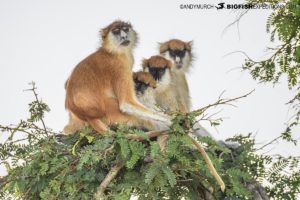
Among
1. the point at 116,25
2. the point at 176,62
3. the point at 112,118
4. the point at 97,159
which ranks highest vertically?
the point at 176,62

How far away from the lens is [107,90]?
4.46 meters

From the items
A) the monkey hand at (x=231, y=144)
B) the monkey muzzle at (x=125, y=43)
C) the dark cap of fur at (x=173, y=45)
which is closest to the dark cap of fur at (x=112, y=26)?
the monkey muzzle at (x=125, y=43)

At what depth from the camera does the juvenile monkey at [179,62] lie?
5598 mm

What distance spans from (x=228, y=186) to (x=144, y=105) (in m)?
1.17

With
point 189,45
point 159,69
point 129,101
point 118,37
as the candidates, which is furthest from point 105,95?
point 189,45

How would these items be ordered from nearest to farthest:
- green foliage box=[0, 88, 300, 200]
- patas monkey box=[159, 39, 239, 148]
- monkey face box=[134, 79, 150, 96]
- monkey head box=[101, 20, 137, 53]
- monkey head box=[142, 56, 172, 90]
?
green foliage box=[0, 88, 300, 200], monkey head box=[101, 20, 137, 53], monkey face box=[134, 79, 150, 96], monkey head box=[142, 56, 172, 90], patas monkey box=[159, 39, 239, 148]

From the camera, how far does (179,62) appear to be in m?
5.70

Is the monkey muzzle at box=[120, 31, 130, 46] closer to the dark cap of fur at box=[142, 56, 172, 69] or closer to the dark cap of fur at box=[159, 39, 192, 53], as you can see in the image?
the dark cap of fur at box=[142, 56, 172, 69]

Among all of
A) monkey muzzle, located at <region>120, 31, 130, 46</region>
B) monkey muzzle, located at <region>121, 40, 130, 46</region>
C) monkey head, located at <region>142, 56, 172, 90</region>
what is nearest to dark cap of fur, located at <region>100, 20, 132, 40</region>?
monkey muzzle, located at <region>120, 31, 130, 46</region>

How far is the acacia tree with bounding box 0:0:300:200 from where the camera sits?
11.5ft

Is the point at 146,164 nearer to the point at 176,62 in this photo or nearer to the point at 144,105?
the point at 144,105

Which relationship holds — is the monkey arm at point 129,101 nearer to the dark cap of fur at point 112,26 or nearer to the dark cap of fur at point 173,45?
the dark cap of fur at point 112,26

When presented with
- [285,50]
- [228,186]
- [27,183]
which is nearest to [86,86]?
[27,183]

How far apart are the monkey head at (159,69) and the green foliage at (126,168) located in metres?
1.26
